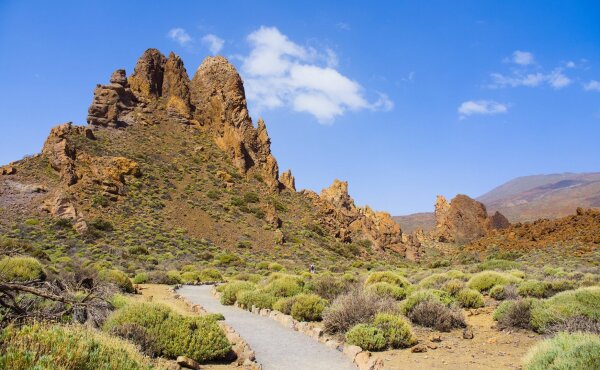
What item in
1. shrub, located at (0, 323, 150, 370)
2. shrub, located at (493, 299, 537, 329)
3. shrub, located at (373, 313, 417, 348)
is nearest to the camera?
shrub, located at (0, 323, 150, 370)

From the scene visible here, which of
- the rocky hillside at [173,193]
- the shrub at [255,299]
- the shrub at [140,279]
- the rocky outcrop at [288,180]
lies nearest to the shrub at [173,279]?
the shrub at [140,279]

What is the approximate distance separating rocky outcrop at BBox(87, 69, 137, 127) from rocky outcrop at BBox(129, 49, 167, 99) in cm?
238

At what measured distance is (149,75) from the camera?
68.2 meters

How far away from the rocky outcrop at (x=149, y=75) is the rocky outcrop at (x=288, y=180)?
81.2ft

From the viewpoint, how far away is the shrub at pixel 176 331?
27.5 feet

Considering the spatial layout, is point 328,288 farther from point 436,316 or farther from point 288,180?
point 288,180

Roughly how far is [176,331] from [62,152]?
4501 cm

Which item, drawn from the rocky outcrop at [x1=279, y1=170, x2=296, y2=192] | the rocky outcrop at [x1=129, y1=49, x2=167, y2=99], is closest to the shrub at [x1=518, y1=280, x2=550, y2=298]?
the rocky outcrop at [x1=279, y1=170, x2=296, y2=192]

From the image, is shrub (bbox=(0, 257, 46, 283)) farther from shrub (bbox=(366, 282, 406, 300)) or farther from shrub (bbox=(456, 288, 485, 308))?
shrub (bbox=(456, 288, 485, 308))

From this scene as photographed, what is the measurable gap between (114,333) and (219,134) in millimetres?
57995

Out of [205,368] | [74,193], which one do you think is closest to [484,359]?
[205,368]

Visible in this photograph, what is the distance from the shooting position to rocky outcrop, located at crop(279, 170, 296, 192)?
65562 millimetres

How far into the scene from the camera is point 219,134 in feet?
210

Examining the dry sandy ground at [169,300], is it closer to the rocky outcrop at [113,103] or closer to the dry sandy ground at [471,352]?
the dry sandy ground at [471,352]
